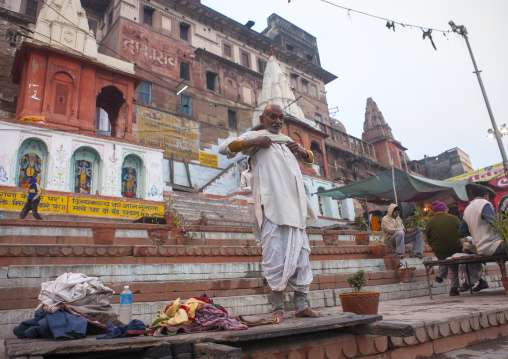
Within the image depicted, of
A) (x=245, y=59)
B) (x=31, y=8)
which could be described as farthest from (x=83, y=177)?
(x=245, y=59)

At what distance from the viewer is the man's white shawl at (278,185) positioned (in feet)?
11.5

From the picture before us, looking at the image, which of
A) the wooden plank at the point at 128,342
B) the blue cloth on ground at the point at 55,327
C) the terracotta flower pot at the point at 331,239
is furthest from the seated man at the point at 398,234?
the blue cloth on ground at the point at 55,327

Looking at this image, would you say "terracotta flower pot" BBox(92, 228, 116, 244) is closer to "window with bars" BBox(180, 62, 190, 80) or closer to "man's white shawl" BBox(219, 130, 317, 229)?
"man's white shawl" BBox(219, 130, 317, 229)

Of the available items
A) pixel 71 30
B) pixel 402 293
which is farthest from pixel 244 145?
pixel 71 30

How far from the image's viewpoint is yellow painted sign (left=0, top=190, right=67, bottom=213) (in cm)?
1075

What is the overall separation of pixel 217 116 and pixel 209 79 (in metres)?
3.29

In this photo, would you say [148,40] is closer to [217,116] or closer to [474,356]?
[217,116]

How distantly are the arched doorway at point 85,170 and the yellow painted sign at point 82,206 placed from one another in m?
1.60

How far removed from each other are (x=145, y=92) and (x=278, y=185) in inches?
803

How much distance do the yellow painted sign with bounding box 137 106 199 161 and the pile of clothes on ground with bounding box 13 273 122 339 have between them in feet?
58.4

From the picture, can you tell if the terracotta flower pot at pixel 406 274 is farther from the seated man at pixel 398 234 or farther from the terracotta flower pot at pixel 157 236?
the terracotta flower pot at pixel 157 236

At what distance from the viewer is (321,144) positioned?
2653cm

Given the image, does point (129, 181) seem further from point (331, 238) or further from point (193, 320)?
point (193, 320)

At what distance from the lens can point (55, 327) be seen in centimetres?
267
